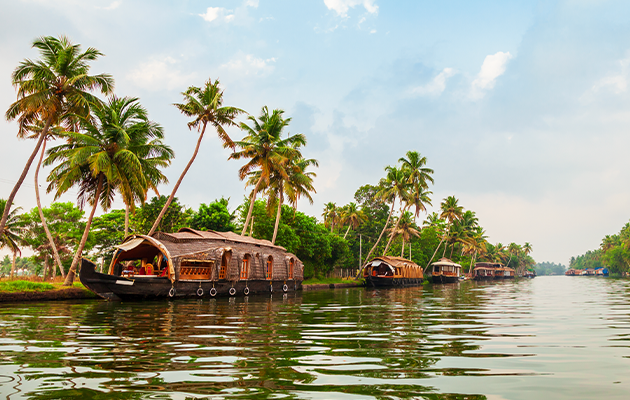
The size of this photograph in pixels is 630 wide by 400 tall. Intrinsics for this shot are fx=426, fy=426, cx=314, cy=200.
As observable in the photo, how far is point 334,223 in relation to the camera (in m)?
62.6

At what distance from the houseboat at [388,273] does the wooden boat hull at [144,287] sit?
19.6 metres

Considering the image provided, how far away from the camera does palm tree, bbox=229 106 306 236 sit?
30281mm

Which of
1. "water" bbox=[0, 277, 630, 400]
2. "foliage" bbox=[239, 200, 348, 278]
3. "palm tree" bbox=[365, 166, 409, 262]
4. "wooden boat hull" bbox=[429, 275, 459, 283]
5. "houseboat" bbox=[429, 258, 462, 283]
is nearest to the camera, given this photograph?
"water" bbox=[0, 277, 630, 400]

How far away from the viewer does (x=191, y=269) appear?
1975cm

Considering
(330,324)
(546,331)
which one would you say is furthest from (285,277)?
(546,331)

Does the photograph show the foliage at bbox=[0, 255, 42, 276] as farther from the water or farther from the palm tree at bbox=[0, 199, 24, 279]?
the water

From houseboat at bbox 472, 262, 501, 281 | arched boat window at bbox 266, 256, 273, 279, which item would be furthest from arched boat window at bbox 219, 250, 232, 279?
houseboat at bbox 472, 262, 501, 281

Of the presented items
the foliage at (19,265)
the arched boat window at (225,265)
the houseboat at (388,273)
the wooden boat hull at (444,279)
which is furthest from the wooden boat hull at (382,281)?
the foliage at (19,265)

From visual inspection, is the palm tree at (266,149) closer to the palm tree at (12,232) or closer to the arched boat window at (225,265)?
the arched boat window at (225,265)

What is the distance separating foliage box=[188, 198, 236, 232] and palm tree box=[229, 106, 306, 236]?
5.03 metres

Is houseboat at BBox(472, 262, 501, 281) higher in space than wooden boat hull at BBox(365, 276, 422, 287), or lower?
lower

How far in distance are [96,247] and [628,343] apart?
3882 cm

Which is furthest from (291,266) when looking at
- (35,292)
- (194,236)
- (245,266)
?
(35,292)

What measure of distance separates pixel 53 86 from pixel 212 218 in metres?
16.0
